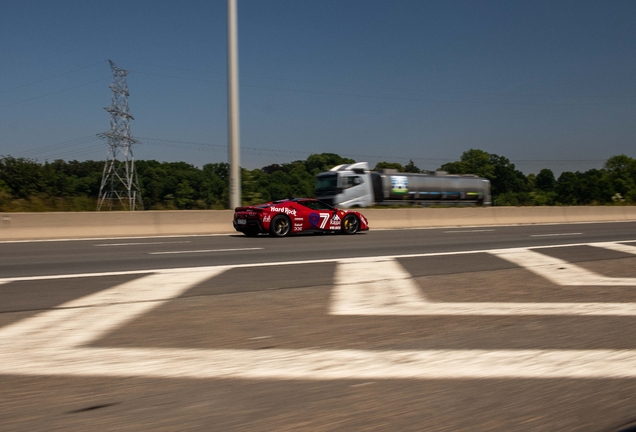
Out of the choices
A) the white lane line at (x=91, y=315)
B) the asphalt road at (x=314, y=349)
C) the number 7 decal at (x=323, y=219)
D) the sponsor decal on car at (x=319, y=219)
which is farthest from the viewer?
the number 7 decal at (x=323, y=219)

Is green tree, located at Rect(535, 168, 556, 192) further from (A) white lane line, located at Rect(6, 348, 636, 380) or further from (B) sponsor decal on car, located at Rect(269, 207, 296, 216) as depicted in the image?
(A) white lane line, located at Rect(6, 348, 636, 380)

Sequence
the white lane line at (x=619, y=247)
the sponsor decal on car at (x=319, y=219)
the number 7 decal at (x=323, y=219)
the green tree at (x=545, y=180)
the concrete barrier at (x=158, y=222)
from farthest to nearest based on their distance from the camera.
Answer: the green tree at (x=545, y=180)
the number 7 decal at (x=323, y=219)
the sponsor decal on car at (x=319, y=219)
the concrete barrier at (x=158, y=222)
the white lane line at (x=619, y=247)

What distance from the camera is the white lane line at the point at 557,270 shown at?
8.38 meters

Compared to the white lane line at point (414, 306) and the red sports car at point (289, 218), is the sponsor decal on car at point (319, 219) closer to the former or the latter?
the red sports car at point (289, 218)

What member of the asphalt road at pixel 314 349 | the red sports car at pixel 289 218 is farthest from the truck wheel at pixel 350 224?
the asphalt road at pixel 314 349

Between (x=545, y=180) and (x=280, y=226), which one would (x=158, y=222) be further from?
(x=545, y=180)

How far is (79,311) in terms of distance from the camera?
246 inches

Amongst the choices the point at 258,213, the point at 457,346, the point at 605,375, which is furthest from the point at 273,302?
the point at 258,213

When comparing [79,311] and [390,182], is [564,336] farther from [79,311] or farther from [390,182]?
[390,182]

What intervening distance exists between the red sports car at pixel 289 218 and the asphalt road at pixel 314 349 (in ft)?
26.4

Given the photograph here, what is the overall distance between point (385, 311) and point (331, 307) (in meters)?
0.59

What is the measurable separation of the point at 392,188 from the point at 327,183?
18.0 feet

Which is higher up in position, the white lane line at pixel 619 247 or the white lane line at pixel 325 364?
the white lane line at pixel 619 247

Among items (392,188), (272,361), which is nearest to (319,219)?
(272,361)
